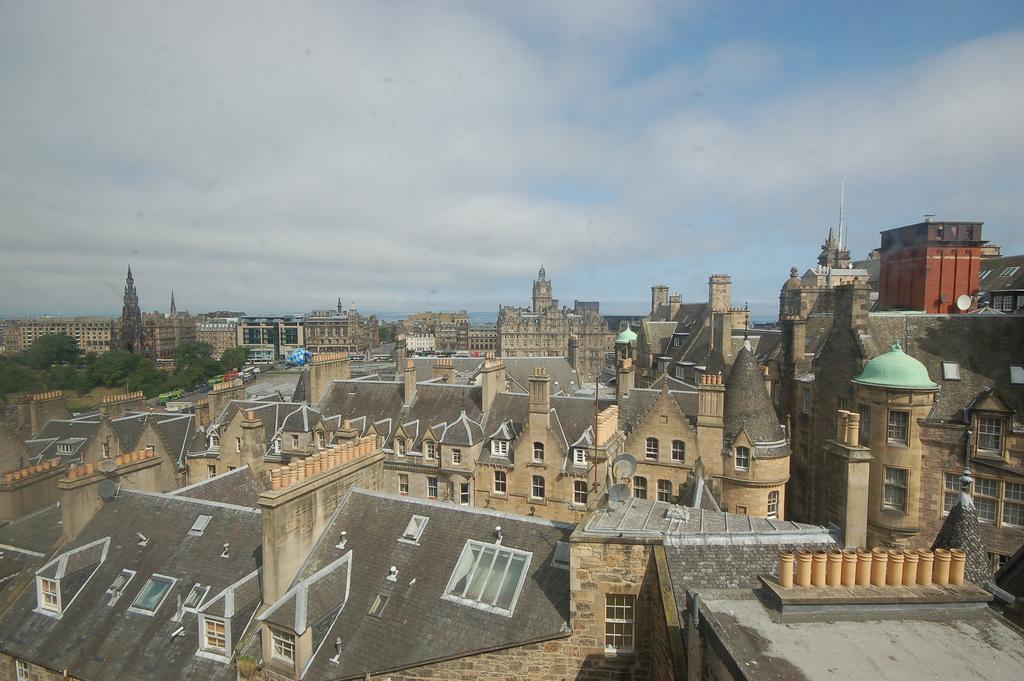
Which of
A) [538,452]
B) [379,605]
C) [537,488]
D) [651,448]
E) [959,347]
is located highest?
[959,347]

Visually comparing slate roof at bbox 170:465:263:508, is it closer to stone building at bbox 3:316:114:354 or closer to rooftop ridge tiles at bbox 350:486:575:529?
rooftop ridge tiles at bbox 350:486:575:529

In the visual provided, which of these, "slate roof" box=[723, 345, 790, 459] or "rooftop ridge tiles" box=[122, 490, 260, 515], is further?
"slate roof" box=[723, 345, 790, 459]

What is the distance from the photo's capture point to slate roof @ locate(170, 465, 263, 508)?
1719cm

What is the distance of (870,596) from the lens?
264 inches

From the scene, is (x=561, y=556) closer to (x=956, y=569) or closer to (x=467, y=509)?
(x=467, y=509)

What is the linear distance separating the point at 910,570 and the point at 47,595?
1856 cm

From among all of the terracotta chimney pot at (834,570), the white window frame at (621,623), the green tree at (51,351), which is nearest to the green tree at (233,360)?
the green tree at (51,351)

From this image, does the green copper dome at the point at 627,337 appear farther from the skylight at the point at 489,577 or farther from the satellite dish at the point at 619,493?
the skylight at the point at 489,577

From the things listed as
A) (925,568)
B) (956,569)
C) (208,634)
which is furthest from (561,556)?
(208,634)

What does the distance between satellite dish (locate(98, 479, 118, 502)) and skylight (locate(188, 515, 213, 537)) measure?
11.7 feet

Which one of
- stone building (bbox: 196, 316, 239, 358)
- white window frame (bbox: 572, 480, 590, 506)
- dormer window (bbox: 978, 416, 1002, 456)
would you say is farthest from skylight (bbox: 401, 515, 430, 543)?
stone building (bbox: 196, 316, 239, 358)

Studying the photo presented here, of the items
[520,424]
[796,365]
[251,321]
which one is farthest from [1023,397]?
[251,321]

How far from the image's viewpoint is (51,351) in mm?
47219

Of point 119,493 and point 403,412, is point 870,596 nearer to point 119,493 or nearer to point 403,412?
point 119,493
